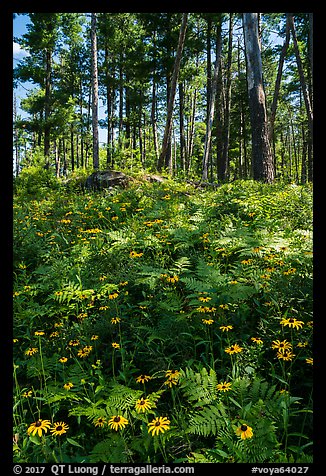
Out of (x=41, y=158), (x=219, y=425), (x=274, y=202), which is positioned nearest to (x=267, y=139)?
(x=274, y=202)

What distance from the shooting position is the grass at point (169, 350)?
5.68ft

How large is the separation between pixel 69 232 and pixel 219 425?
432cm

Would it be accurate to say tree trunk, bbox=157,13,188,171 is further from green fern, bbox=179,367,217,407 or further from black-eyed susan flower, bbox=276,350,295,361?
green fern, bbox=179,367,217,407

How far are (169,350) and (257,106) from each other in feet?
23.3

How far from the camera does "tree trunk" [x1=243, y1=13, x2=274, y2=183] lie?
7.63 metres

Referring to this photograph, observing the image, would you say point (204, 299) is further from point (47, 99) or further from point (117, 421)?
point (47, 99)

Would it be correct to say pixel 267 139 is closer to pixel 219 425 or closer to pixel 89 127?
pixel 219 425

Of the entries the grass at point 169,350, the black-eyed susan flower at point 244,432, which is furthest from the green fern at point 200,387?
the black-eyed susan flower at point 244,432

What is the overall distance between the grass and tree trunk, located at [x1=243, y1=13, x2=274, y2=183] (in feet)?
11.5

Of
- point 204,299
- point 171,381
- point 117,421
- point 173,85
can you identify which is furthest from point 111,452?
point 173,85

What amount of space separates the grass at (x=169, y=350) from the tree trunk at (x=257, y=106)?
11.5ft

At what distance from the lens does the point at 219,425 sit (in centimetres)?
171

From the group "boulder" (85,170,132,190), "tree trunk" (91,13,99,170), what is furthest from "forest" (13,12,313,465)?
"tree trunk" (91,13,99,170)
